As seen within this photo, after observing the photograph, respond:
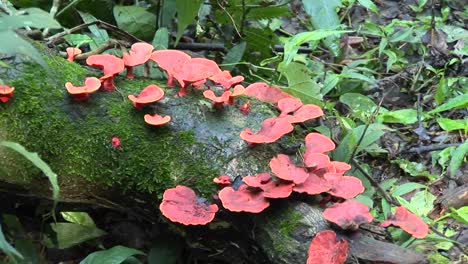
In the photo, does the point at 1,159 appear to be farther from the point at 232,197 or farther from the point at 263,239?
the point at 263,239

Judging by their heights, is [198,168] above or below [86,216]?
above

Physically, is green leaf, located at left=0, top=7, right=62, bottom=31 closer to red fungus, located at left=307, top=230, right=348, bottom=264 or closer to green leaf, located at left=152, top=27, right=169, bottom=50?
red fungus, located at left=307, top=230, right=348, bottom=264

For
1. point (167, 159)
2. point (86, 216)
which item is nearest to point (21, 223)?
point (86, 216)

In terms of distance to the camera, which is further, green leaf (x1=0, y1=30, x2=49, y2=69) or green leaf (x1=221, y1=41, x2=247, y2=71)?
green leaf (x1=221, y1=41, x2=247, y2=71)

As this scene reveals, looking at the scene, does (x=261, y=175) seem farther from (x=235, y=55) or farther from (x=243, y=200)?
(x=235, y=55)

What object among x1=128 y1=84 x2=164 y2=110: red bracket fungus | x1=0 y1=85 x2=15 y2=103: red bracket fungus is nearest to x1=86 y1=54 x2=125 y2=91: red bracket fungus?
x1=128 y1=84 x2=164 y2=110: red bracket fungus

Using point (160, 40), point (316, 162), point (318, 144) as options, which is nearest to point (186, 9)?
point (160, 40)
